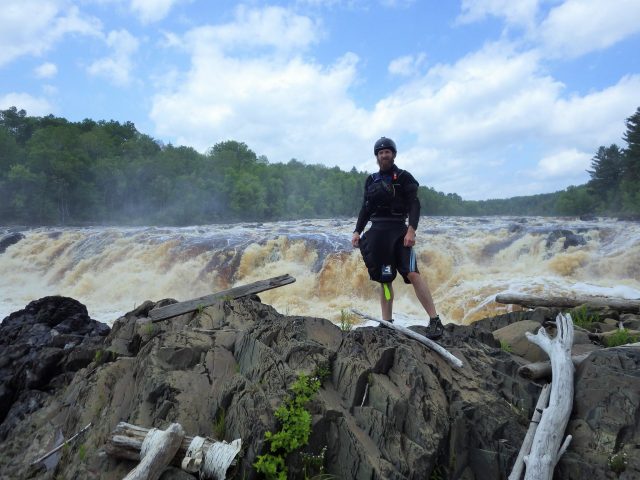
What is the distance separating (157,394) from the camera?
10.2 ft

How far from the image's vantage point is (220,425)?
9.11ft

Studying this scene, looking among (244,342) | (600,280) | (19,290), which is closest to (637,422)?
(244,342)

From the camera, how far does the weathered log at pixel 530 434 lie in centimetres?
248

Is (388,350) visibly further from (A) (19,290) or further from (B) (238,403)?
(A) (19,290)

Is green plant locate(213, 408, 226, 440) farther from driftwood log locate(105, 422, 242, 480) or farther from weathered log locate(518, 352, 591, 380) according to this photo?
weathered log locate(518, 352, 591, 380)

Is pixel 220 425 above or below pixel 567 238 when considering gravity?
below

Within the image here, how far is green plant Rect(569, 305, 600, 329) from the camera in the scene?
4793 millimetres

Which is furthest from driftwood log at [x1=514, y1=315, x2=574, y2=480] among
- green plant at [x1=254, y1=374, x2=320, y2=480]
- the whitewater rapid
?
the whitewater rapid

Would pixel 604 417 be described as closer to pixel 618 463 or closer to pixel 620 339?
pixel 618 463

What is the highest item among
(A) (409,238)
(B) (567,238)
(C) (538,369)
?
(A) (409,238)

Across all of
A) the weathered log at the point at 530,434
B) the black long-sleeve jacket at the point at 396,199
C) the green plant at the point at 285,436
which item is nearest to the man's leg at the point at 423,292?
the black long-sleeve jacket at the point at 396,199

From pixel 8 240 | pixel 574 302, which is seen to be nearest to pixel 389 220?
pixel 574 302

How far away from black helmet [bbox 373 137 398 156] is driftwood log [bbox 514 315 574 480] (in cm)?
210

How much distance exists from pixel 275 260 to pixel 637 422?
40.7 feet
